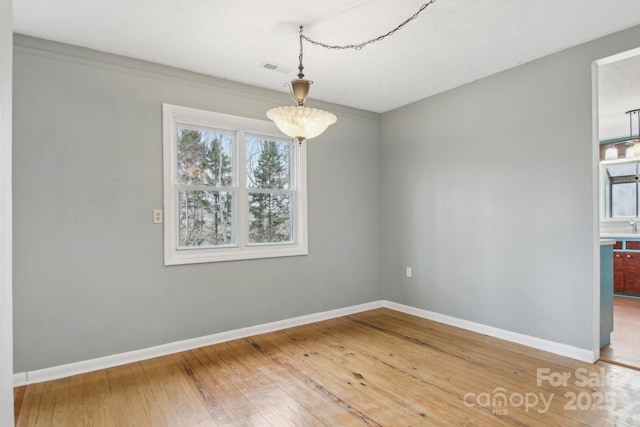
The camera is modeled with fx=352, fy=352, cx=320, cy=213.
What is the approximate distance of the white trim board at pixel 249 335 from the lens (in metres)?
2.71

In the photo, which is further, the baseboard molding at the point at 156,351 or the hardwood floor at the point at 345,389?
the baseboard molding at the point at 156,351

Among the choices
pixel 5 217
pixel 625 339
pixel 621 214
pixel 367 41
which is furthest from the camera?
pixel 621 214

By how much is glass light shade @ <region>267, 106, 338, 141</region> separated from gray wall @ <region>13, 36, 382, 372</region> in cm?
127

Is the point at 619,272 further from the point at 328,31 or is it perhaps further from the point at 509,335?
the point at 328,31

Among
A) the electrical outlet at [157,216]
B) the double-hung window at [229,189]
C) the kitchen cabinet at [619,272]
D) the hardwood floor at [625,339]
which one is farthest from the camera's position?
the kitchen cabinet at [619,272]

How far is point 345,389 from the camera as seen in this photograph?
2510 millimetres

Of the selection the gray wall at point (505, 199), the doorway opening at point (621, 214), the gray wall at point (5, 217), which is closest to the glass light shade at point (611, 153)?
the doorway opening at point (621, 214)

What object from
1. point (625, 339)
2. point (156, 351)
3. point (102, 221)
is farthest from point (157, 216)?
point (625, 339)

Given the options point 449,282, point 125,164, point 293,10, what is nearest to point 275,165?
point 125,164

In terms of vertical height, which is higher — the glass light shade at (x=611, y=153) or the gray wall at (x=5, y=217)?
the glass light shade at (x=611, y=153)

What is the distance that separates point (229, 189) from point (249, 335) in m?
1.52

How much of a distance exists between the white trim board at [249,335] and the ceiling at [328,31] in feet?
8.36

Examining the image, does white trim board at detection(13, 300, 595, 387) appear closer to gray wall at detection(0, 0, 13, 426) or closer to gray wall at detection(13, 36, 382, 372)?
gray wall at detection(13, 36, 382, 372)

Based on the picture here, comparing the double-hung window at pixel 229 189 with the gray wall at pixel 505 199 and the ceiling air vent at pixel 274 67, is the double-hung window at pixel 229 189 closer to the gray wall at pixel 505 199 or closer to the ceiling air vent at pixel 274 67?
the ceiling air vent at pixel 274 67
